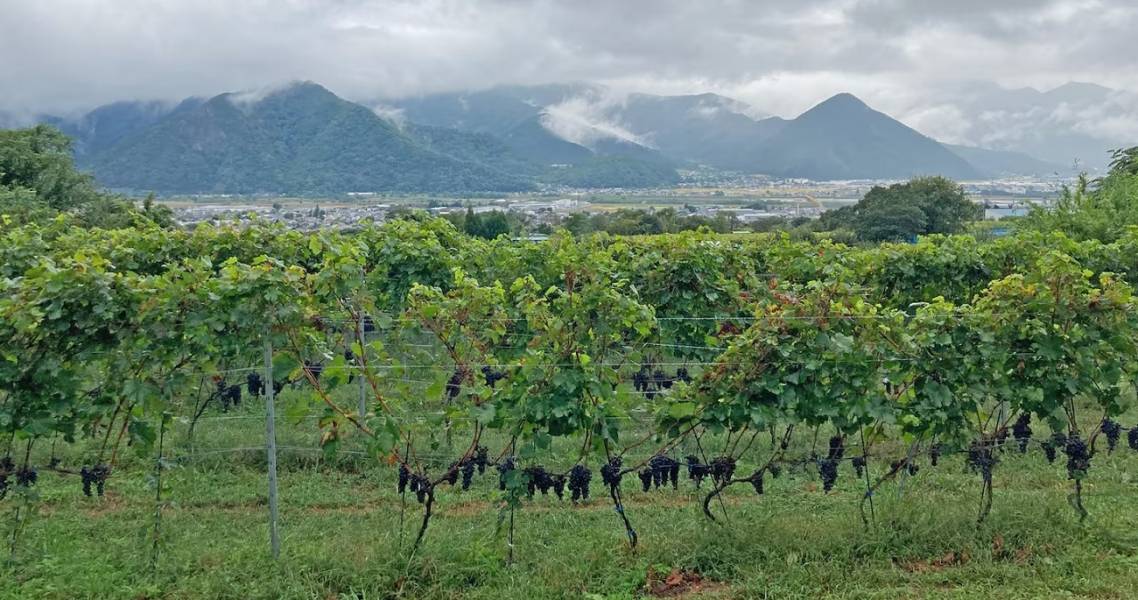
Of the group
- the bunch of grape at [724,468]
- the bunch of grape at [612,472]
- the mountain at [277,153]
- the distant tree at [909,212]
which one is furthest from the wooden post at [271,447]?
the mountain at [277,153]

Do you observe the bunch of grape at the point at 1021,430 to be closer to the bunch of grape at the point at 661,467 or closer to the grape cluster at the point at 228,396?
the bunch of grape at the point at 661,467

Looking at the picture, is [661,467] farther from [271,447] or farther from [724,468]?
[271,447]

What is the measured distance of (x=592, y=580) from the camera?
5.46 m

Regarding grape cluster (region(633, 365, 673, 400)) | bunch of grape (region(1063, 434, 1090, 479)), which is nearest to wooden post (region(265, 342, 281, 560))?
grape cluster (region(633, 365, 673, 400))

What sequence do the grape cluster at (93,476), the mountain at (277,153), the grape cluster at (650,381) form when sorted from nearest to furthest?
the grape cluster at (93,476) < the grape cluster at (650,381) < the mountain at (277,153)

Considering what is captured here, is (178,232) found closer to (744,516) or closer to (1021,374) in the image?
(744,516)

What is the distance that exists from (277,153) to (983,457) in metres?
115

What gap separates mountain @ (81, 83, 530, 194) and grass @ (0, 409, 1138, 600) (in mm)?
100510

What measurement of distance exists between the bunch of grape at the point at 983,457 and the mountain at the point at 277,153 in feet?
336

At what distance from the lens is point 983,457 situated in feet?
20.3

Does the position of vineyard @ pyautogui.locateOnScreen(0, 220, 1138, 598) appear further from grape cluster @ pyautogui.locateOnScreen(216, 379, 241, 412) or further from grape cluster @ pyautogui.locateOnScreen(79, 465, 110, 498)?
grape cluster @ pyautogui.locateOnScreen(216, 379, 241, 412)

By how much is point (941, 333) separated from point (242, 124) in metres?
122

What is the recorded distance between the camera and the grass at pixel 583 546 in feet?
17.5

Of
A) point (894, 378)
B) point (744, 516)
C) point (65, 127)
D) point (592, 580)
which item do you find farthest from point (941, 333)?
point (65, 127)
